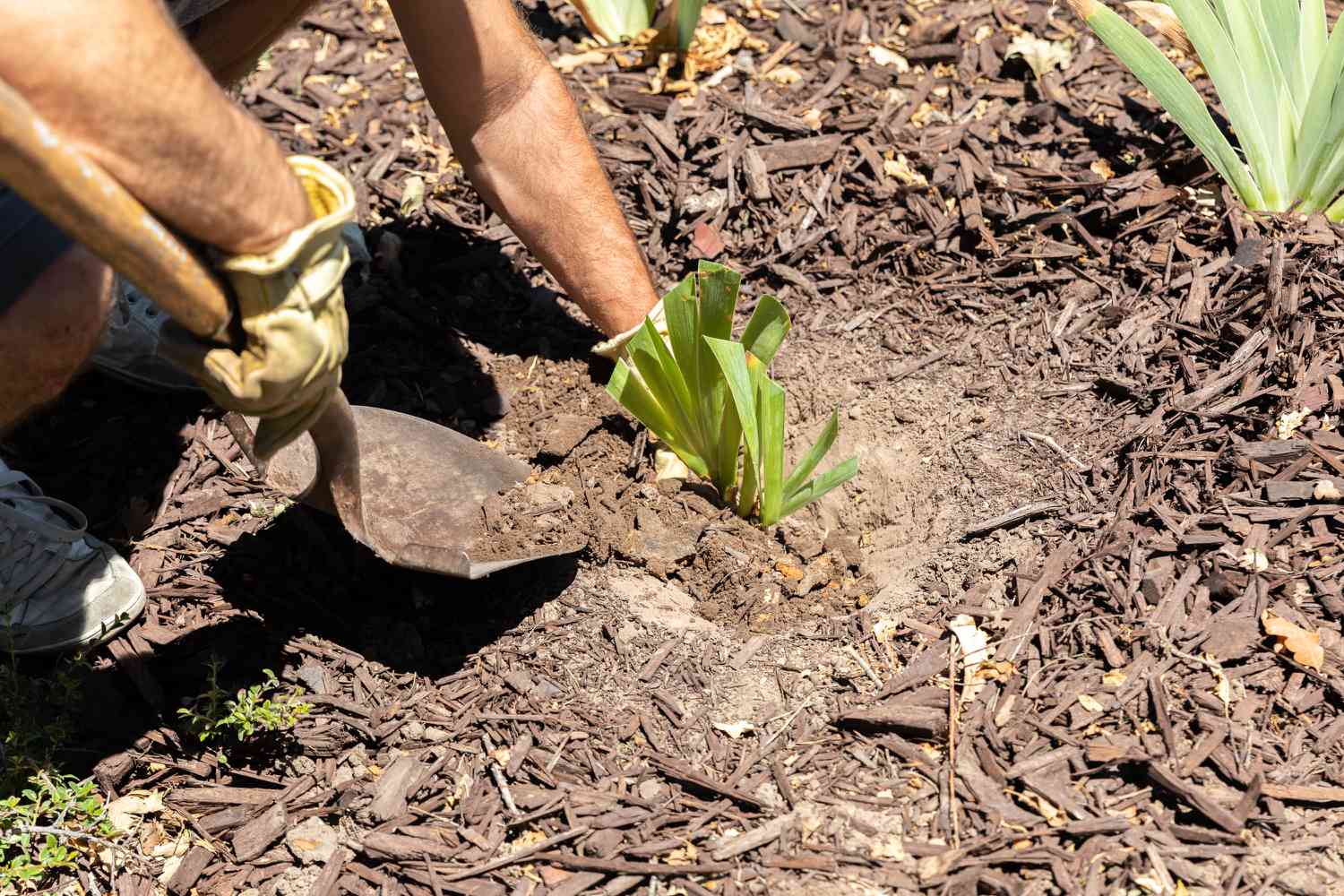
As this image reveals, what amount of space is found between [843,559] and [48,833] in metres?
1.53

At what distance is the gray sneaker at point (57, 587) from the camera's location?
2189 millimetres

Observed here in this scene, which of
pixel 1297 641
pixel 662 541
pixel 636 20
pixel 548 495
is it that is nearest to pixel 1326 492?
pixel 1297 641

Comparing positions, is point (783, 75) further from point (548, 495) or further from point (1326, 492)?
point (1326, 492)

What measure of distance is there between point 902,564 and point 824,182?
1.16m

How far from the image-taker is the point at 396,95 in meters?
3.36

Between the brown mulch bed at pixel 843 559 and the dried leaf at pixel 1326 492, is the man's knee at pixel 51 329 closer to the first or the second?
the brown mulch bed at pixel 843 559

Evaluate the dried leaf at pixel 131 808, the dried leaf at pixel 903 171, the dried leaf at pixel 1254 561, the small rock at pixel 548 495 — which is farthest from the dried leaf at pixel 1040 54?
the dried leaf at pixel 131 808

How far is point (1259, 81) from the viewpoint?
242 centimetres

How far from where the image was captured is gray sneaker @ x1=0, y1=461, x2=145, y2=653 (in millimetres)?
2189

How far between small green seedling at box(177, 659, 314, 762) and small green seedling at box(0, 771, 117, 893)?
0.20 metres

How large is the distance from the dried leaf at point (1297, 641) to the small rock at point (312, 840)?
165cm

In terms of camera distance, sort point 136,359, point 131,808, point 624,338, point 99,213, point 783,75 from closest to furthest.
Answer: point 99,213 < point 131,808 < point 624,338 < point 136,359 < point 783,75

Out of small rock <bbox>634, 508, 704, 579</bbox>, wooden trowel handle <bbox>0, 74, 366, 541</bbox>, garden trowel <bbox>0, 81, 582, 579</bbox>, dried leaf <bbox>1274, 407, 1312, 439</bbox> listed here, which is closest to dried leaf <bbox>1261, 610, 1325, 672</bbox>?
dried leaf <bbox>1274, 407, 1312, 439</bbox>

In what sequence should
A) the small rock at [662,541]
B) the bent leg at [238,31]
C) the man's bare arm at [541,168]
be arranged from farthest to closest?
the bent leg at [238,31], the man's bare arm at [541,168], the small rock at [662,541]
